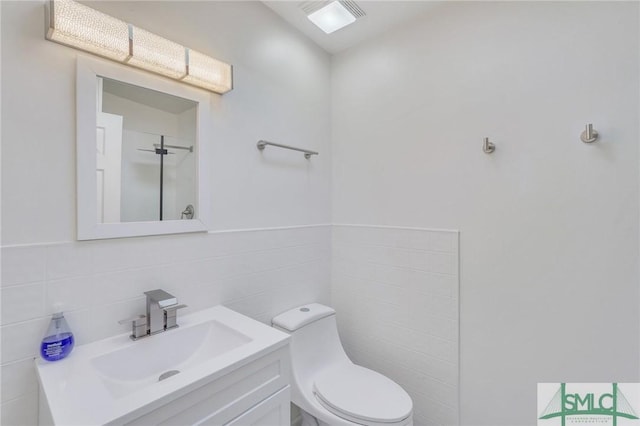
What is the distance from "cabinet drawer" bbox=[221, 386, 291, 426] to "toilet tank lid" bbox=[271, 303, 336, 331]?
1.60ft

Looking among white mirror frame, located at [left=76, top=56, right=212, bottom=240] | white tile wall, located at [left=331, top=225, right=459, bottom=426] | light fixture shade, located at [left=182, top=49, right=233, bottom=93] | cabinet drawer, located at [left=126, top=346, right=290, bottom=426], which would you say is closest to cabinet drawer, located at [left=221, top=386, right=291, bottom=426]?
cabinet drawer, located at [left=126, top=346, right=290, bottom=426]

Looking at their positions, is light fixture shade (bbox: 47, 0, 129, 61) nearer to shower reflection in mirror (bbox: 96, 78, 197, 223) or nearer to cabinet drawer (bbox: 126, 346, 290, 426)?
shower reflection in mirror (bbox: 96, 78, 197, 223)

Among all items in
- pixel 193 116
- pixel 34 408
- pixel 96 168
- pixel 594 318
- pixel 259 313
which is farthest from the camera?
pixel 259 313

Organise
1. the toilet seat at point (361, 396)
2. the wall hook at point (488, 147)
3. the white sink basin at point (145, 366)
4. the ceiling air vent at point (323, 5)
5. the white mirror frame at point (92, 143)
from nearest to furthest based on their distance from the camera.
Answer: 1. the white sink basin at point (145, 366)
2. the white mirror frame at point (92, 143)
3. the toilet seat at point (361, 396)
4. the wall hook at point (488, 147)
5. the ceiling air vent at point (323, 5)

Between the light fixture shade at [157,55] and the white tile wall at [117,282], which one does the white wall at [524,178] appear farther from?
the light fixture shade at [157,55]

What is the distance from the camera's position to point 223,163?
4.55 ft

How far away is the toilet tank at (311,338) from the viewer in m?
1.53

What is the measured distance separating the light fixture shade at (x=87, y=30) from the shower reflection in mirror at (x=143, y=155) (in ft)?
0.35

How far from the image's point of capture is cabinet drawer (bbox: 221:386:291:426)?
91 cm

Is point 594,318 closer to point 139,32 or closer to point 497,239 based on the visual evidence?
point 497,239

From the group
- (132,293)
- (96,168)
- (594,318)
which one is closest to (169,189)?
(96,168)

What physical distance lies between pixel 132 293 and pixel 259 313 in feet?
2.08

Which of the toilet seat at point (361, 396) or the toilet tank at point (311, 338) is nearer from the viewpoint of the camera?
the toilet seat at point (361, 396)

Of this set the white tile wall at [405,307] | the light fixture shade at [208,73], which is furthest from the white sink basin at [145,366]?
the light fixture shade at [208,73]
